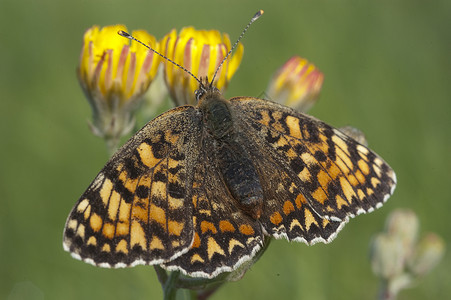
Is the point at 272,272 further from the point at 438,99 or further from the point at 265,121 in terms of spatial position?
the point at 438,99

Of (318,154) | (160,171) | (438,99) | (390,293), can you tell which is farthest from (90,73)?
(438,99)

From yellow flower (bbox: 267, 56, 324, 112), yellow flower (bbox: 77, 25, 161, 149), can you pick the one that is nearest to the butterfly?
yellow flower (bbox: 77, 25, 161, 149)

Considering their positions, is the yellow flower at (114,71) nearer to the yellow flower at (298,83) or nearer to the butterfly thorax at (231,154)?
the butterfly thorax at (231,154)

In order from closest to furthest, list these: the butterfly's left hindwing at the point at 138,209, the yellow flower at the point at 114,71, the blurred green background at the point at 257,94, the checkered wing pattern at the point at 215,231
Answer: the butterfly's left hindwing at the point at 138,209 < the checkered wing pattern at the point at 215,231 < the yellow flower at the point at 114,71 < the blurred green background at the point at 257,94

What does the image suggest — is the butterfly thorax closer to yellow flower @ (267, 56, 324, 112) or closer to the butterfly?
the butterfly

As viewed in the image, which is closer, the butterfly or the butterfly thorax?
the butterfly

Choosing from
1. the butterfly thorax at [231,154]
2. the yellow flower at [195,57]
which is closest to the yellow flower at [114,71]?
the yellow flower at [195,57]

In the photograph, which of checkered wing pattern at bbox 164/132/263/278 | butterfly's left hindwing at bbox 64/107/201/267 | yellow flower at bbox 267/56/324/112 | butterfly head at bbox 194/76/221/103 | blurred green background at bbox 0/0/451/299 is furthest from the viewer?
blurred green background at bbox 0/0/451/299

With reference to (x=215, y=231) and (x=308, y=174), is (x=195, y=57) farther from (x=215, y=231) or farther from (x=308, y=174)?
(x=215, y=231)
